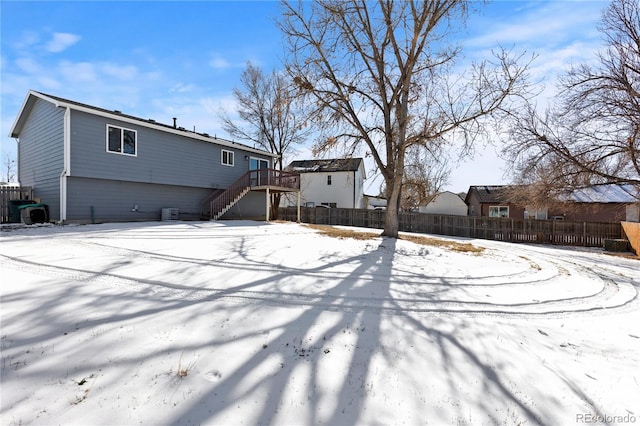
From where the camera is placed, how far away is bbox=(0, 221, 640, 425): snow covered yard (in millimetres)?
2246

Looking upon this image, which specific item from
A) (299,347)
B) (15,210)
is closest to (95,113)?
(15,210)

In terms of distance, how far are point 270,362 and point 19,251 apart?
23.4ft

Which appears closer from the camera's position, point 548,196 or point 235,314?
point 235,314

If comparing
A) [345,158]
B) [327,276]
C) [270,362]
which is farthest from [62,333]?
[345,158]

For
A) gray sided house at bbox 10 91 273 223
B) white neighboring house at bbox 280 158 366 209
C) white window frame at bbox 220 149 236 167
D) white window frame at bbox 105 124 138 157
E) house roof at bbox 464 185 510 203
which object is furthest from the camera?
white neighboring house at bbox 280 158 366 209

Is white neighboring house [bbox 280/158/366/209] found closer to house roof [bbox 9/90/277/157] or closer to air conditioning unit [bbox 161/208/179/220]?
house roof [bbox 9/90/277/157]

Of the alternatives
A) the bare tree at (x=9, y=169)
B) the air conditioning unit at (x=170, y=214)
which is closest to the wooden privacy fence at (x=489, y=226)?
the air conditioning unit at (x=170, y=214)

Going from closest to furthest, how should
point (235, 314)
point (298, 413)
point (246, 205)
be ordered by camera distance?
1. point (298, 413)
2. point (235, 314)
3. point (246, 205)

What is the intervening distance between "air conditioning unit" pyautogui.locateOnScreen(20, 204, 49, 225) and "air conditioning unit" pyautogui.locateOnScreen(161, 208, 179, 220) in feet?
15.1

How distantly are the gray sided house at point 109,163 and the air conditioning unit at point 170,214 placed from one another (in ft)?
1.41

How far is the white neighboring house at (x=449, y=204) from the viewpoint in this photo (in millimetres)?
33625

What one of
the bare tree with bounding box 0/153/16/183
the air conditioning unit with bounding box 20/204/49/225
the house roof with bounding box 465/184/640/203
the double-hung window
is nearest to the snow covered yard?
the air conditioning unit with bounding box 20/204/49/225

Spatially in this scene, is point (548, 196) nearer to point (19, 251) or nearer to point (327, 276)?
point (327, 276)

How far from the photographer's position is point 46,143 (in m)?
13.9
